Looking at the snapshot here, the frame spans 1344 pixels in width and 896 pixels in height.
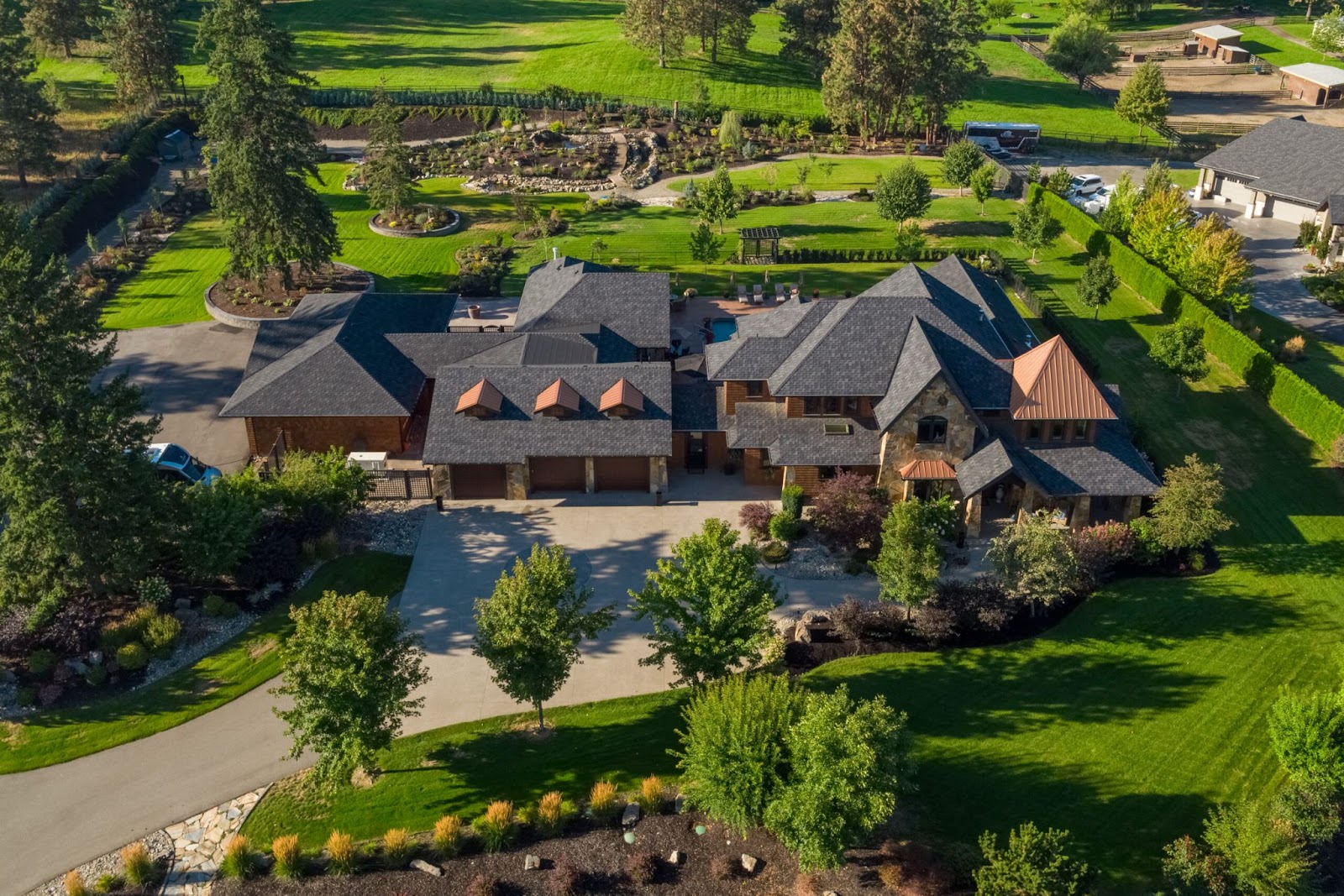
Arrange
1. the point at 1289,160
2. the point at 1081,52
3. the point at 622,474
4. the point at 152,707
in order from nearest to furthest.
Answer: the point at 152,707, the point at 622,474, the point at 1289,160, the point at 1081,52

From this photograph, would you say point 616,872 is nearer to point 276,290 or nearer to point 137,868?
point 137,868

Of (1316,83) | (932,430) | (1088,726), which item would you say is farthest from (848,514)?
(1316,83)

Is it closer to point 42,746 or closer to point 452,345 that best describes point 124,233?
point 452,345

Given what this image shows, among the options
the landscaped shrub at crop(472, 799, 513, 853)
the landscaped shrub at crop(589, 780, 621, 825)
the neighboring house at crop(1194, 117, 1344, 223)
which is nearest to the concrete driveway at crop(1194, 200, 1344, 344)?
the neighboring house at crop(1194, 117, 1344, 223)

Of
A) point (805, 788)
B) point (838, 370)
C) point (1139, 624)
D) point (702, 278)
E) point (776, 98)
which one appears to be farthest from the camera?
point (776, 98)

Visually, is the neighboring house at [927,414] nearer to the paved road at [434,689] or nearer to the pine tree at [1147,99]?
the paved road at [434,689]

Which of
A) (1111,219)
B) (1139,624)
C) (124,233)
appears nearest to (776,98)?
(1111,219)

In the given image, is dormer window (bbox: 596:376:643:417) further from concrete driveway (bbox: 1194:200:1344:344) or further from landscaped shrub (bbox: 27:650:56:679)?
concrete driveway (bbox: 1194:200:1344:344)
